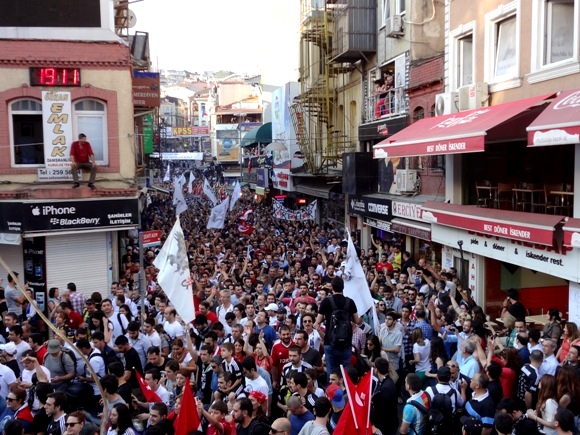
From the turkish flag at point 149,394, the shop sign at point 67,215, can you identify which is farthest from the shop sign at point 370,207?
the turkish flag at point 149,394

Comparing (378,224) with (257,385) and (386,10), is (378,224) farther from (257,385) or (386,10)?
(257,385)

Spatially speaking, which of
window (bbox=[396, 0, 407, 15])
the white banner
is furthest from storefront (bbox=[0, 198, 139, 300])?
→ window (bbox=[396, 0, 407, 15])

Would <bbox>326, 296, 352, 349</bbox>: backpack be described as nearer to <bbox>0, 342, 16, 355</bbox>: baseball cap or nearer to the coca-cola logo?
<bbox>0, 342, 16, 355</bbox>: baseball cap

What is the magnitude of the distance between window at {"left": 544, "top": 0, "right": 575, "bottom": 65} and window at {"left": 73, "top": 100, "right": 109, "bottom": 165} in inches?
438

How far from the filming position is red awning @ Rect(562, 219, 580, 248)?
38.3 feet

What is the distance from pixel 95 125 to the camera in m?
18.1

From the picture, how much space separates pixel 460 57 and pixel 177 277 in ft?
35.0

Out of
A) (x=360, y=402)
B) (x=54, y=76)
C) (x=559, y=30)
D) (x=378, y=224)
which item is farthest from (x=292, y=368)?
(x=378, y=224)

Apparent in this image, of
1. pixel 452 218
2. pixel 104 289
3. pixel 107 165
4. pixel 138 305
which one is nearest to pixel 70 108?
pixel 107 165

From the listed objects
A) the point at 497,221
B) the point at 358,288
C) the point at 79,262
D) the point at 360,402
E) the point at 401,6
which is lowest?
the point at 79,262

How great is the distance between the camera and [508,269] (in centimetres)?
1636

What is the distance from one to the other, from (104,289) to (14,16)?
744cm

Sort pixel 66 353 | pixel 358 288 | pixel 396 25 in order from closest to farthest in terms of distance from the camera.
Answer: pixel 66 353 < pixel 358 288 < pixel 396 25

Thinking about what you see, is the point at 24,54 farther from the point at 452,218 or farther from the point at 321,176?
the point at 321,176
